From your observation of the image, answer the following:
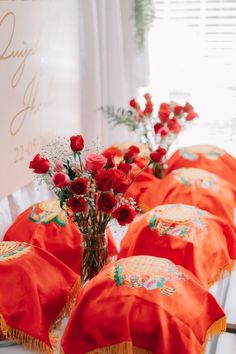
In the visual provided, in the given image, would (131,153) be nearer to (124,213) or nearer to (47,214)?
(124,213)

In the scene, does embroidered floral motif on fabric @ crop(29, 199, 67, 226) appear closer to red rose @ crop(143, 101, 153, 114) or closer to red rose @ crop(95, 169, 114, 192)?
red rose @ crop(95, 169, 114, 192)

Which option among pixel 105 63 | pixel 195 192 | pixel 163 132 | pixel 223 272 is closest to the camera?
pixel 223 272

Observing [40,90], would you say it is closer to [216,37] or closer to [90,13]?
[90,13]

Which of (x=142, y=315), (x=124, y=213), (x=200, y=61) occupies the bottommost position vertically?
(x=142, y=315)

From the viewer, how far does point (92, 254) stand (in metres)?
1.49

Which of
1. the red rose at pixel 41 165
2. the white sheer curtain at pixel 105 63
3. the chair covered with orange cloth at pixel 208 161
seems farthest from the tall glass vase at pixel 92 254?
the white sheer curtain at pixel 105 63

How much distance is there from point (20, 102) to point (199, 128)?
1.23 meters

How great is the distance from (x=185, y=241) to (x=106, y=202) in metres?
0.36

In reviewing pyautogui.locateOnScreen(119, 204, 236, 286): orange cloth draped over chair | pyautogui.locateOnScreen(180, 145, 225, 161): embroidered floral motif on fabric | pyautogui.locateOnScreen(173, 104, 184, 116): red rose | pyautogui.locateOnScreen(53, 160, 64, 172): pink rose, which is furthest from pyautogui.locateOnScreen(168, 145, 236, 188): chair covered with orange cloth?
pyautogui.locateOnScreen(53, 160, 64, 172): pink rose

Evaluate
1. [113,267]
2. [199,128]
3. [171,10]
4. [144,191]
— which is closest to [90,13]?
[171,10]

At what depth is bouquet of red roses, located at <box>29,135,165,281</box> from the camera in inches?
52.1

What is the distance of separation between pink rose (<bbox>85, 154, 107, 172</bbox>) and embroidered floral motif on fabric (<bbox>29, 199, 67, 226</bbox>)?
39 cm

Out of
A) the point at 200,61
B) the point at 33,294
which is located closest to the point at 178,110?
the point at 200,61

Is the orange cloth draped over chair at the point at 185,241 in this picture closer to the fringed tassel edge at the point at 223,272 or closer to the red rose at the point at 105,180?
the fringed tassel edge at the point at 223,272
